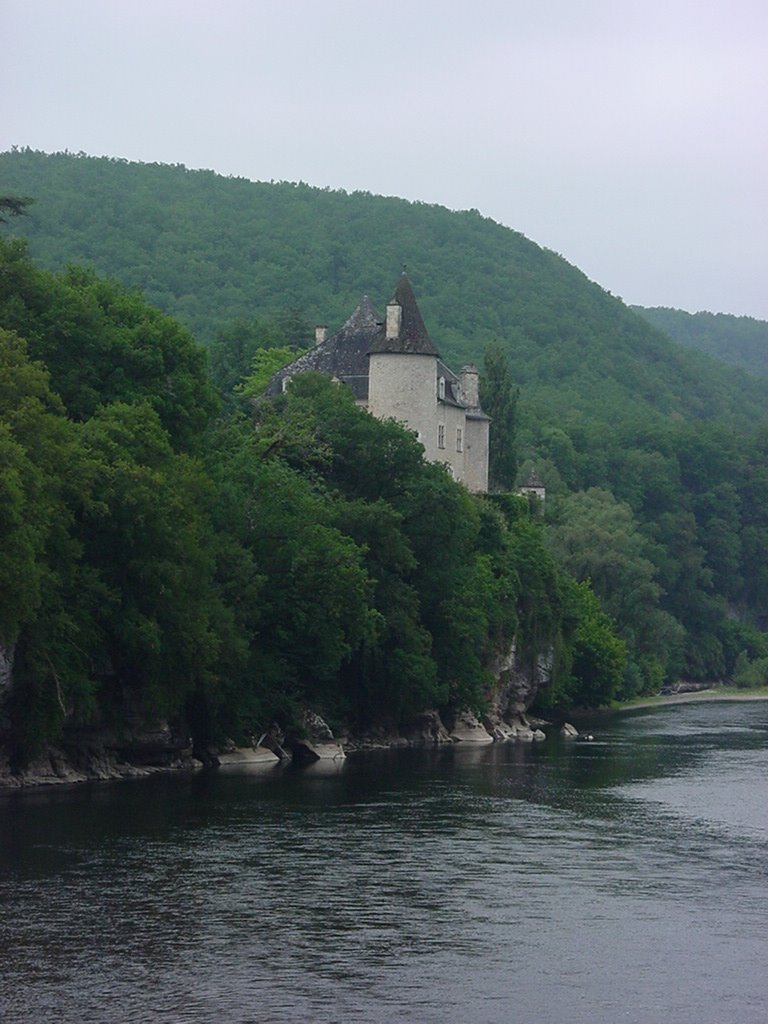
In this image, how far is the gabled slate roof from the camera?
4227 inches

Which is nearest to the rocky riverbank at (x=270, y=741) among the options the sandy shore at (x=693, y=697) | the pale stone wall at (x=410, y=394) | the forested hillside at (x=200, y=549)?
the forested hillside at (x=200, y=549)

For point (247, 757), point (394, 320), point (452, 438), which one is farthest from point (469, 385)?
point (247, 757)

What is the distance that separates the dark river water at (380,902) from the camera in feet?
99.8

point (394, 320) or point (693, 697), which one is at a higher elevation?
point (394, 320)

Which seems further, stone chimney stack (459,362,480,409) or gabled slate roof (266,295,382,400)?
stone chimney stack (459,362,480,409)

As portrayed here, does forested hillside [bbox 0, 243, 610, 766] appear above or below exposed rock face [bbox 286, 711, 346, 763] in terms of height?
above

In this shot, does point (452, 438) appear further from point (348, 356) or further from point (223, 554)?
point (223, 554)

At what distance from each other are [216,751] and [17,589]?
64.8ft

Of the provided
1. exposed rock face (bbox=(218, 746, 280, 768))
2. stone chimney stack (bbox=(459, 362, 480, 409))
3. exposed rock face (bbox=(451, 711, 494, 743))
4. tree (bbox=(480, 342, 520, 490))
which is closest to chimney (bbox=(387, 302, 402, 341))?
stone chimney stack (bbox=(459, 362, 480, 409))

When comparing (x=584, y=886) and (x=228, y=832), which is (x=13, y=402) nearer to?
(x=228, y=832)

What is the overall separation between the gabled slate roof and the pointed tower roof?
122 inches

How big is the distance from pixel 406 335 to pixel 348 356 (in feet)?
19.8

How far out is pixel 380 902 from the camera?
38.4 m

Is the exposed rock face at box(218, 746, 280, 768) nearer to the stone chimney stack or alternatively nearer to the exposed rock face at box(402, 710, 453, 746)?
the exposed rock face at box(402, 710, 453, 746)
